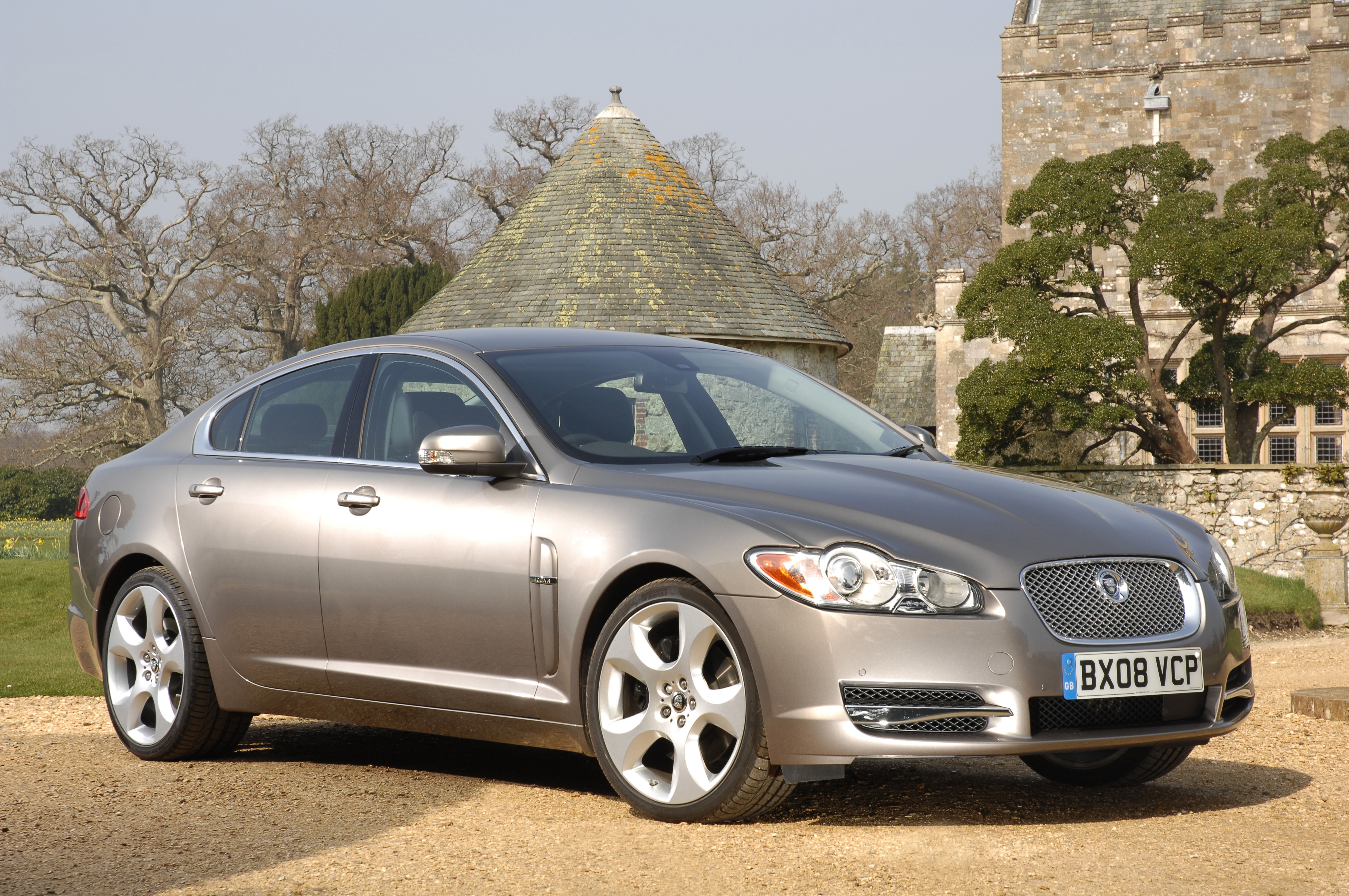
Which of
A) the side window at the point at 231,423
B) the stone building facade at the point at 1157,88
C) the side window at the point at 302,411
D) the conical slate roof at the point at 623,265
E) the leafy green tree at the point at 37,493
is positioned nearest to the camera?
the side window at the point at 302,411

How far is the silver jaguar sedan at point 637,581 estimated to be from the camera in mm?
4469

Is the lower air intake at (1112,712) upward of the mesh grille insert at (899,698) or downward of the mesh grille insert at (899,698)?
downward

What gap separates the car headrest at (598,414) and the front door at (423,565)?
269 mm

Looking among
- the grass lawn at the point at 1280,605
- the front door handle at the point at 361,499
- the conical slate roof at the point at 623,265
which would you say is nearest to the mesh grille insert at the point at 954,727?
the front door handle at the point at 361,499

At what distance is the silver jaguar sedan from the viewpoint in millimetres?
4469

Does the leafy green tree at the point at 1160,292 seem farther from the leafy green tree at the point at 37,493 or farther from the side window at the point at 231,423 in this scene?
the leafy green tree at the point at 37,493

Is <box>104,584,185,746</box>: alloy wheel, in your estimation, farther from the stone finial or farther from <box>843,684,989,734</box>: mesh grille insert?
the stone finial

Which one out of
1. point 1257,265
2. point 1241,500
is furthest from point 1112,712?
point 1257,265

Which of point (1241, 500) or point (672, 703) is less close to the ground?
point (672, 703)

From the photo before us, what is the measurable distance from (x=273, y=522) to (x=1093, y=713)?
3271 millimetres

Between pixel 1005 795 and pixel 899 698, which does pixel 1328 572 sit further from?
pixel 899 698

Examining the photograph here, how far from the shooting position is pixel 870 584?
4.48 meters

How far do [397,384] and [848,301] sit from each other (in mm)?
58829

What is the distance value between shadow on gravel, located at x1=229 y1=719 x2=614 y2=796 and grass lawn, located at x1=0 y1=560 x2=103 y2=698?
10.6 feet
